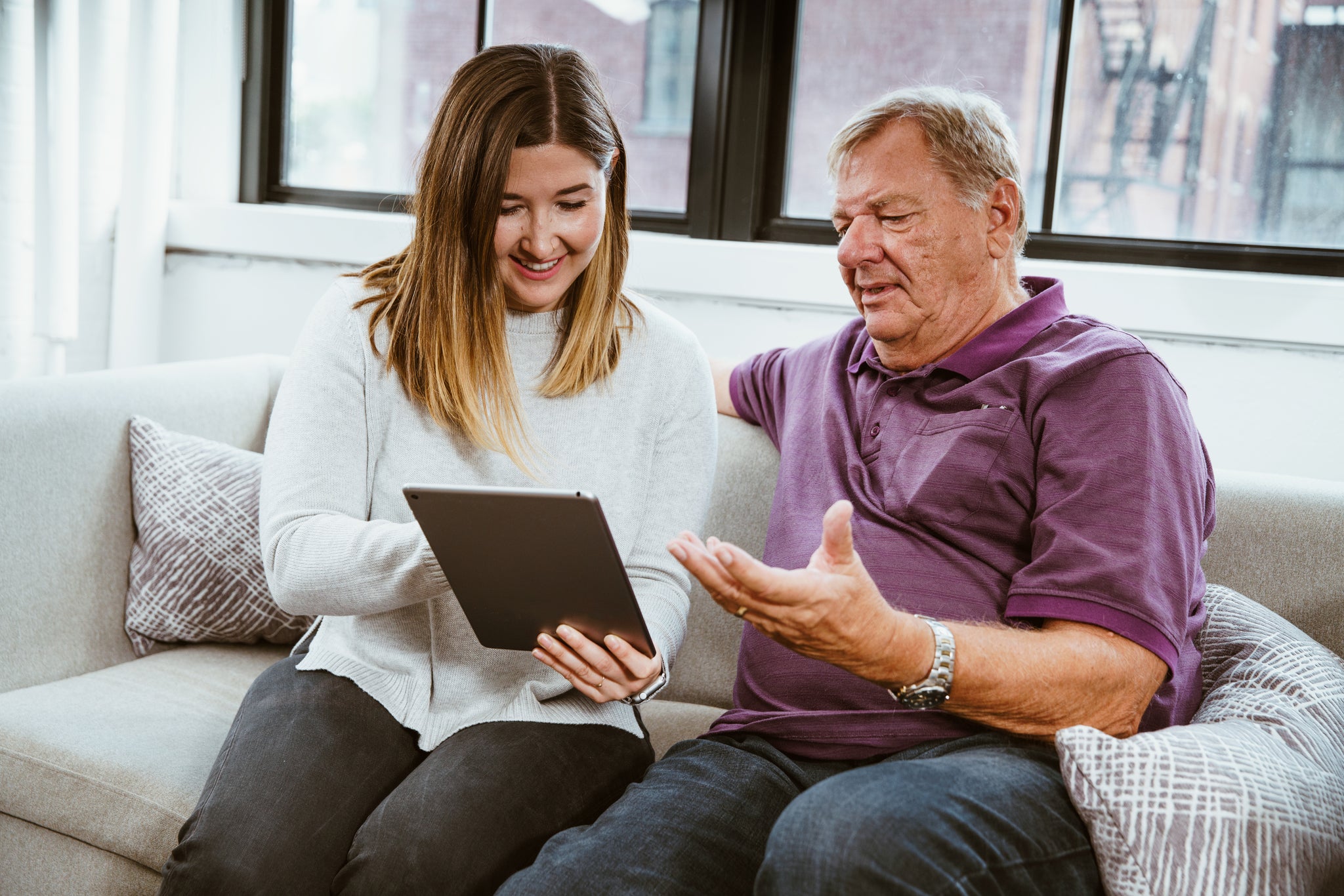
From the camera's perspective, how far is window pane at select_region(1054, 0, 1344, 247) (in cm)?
193

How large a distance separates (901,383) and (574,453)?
409mm

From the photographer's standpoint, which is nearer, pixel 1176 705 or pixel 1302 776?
pixel 1302 776

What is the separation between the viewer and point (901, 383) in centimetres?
141

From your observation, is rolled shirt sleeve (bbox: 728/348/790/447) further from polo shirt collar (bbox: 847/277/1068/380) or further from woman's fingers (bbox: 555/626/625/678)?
woman's fingers (bbox: 555/626/625/678)

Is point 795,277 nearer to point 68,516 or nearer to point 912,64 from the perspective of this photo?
point 912,64

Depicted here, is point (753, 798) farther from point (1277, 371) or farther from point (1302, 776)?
point (1277, 371)

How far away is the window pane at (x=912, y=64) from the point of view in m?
2.10

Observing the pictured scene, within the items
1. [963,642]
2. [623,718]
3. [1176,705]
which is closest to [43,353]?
[623,718]

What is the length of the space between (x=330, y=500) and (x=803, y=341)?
109 cm

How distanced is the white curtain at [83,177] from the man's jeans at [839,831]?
1786mm

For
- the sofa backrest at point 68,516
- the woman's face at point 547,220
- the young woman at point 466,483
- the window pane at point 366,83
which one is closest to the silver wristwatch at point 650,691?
the young woman at point 466,483

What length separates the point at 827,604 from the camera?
1.01 meters

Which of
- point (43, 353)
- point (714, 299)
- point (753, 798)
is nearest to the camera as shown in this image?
point (753, 798)

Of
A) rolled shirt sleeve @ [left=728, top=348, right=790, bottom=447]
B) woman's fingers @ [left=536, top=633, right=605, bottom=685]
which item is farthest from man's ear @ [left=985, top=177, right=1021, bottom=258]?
woman's fingers @ [left=536, top=633, right=605, bottom=685]
